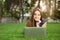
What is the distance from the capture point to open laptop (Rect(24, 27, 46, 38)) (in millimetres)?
4410

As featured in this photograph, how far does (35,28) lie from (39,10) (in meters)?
0.48

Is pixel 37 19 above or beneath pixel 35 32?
above

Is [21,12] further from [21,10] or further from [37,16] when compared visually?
[37,16]

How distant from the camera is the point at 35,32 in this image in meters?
4.46

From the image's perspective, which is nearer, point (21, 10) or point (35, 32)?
point (35, 32)

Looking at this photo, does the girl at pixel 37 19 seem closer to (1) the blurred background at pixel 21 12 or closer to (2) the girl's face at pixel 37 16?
(2) the girl's face at pixel 37 16

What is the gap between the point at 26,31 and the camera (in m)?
4.47

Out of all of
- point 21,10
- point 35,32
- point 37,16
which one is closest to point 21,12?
point 21,10

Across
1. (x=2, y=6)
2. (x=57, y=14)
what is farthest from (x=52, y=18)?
(x=2, y=6)

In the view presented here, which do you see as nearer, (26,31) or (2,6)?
(26,31)

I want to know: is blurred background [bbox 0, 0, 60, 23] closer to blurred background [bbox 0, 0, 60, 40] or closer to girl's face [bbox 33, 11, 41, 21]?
blurred background [bbox 0, 0, 60, 40]

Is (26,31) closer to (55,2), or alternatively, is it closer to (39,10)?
(39,10)

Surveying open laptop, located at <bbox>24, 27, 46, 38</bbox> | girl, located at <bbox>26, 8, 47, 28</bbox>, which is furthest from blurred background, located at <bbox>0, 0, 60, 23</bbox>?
open laptop, located at <bbox>24, 27, 46, 38</bbox>

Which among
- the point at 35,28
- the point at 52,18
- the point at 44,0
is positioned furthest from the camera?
the point at 52,18
